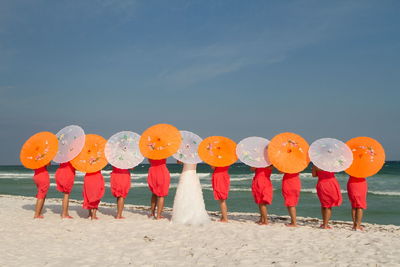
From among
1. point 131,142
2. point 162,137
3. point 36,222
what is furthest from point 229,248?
point 36,222

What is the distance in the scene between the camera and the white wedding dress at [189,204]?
319 inches

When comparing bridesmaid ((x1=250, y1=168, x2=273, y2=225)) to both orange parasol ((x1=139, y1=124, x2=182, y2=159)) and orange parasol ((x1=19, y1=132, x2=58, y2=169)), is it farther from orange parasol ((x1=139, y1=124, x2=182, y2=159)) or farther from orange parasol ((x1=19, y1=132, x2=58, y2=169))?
orange parasol ((x1=19, y1=132, x2=58, y2=169))

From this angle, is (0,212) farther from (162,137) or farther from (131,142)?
(162,137)

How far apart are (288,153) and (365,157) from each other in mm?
1674

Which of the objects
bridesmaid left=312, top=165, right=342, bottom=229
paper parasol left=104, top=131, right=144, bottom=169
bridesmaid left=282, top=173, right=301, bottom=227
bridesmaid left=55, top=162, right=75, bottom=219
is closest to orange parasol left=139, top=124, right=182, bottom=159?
paper parasol left=104, top=131, right=144, bottom=169

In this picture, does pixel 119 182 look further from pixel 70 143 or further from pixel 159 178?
pixel 70 143

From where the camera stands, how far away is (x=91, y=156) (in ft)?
28.0

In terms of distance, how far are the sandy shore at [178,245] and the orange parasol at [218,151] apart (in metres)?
1.43

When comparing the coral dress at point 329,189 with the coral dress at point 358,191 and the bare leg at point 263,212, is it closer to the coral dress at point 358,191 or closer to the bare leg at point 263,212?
the coral dress at point 358,191

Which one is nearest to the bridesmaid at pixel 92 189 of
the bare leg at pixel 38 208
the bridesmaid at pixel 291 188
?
the bare leg at pixel 38 208

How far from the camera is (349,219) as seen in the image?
1210 centimetres

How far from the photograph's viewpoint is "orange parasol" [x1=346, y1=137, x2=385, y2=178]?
25.8 ft

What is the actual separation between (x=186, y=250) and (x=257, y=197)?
286cm

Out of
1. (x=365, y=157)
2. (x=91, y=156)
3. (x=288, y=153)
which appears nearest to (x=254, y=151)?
(x=288, y=153)
